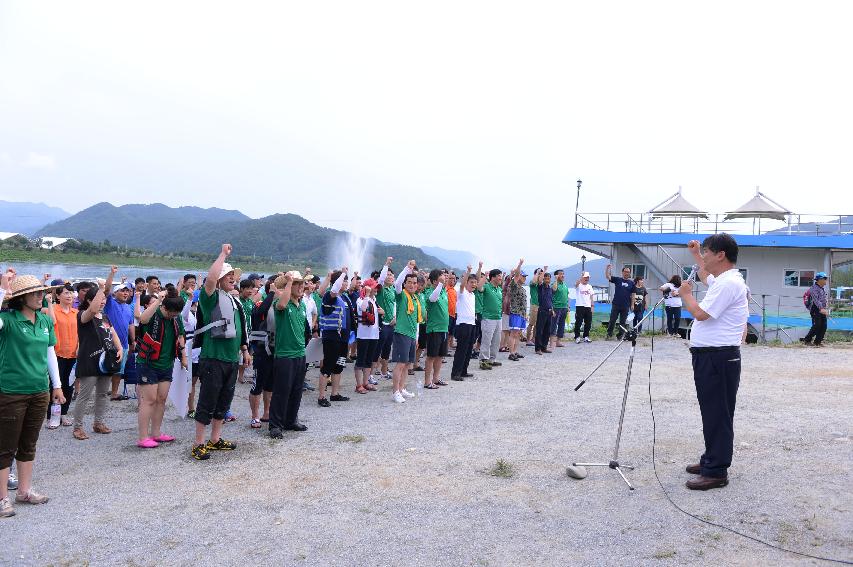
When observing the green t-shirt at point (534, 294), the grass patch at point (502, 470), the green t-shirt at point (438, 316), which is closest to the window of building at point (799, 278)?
the green t-shirt at point (534, 294)

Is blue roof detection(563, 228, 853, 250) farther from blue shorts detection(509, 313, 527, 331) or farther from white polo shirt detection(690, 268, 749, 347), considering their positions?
white polo shirt detection(690, 268, 749, 347)

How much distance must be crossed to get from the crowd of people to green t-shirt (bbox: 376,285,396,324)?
0.02m

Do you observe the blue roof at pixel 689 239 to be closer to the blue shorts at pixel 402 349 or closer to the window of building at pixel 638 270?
the window of building at pixel 638 270

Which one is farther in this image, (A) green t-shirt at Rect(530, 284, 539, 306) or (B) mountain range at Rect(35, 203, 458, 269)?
(B) mountain range at Rect(35, 203, 458, 269)

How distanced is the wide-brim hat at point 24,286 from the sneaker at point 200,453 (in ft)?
7.68

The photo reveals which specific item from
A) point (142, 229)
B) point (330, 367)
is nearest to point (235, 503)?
point (330, 367)

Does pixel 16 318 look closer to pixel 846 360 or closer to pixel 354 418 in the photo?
pixel 354 418

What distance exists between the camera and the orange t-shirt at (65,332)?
805 centimetres

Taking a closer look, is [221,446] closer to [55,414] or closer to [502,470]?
[55,414]

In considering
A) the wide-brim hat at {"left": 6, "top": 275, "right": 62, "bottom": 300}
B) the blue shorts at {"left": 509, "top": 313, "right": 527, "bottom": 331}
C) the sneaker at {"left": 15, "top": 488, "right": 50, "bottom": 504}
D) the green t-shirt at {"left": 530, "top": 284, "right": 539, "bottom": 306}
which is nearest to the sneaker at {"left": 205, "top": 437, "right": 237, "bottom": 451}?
the sneaker at {"left": 15, "top": 488, "right": 50, "bottom": 504}

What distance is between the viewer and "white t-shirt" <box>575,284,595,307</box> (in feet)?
57.3

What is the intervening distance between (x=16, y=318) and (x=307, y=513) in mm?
2899

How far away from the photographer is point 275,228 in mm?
101562

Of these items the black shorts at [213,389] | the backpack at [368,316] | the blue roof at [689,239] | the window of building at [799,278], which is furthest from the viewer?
the window of building at [799,278]
